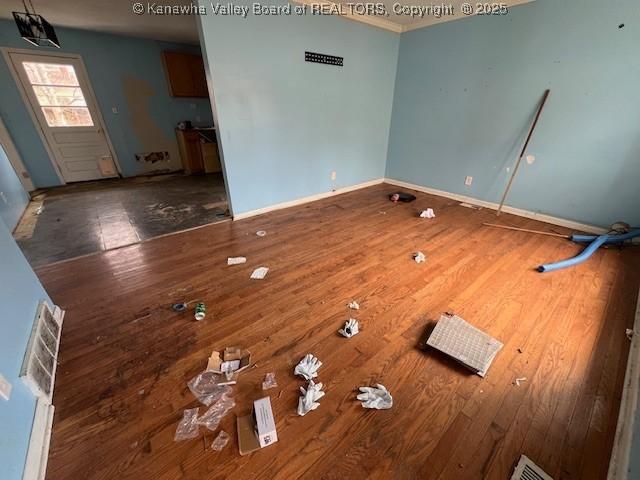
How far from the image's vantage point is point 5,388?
96cm

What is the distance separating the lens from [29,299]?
1.40m

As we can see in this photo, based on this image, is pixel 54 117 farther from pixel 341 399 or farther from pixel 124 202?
pixel 341 399

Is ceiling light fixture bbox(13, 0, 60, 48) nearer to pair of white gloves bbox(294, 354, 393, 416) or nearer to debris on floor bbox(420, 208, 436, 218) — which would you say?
pair of white gloves bbox(294, 354, 393, 416)

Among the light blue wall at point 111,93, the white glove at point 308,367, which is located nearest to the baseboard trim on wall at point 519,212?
the white glove at point 308,367

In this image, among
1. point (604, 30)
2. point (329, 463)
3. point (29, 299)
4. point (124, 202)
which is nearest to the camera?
point (329, 463)

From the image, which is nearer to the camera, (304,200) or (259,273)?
(259,273)

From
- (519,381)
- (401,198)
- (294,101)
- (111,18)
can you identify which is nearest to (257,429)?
(519,381)

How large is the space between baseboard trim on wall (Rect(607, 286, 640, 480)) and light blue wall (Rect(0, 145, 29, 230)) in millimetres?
4797

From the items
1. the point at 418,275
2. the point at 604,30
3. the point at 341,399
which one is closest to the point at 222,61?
the point at 418,275

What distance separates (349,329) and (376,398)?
425 millimetres

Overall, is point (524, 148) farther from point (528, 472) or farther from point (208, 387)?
point (208, 387)

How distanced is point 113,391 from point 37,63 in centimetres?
545

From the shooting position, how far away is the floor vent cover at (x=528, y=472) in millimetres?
995

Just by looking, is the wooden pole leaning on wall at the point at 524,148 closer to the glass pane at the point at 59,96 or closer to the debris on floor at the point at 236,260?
the debris on floor at the point at 236,260
